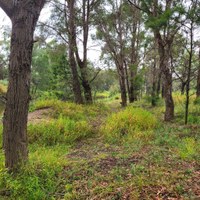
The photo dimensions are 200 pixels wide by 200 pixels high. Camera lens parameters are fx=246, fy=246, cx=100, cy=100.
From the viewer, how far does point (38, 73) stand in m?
21.4

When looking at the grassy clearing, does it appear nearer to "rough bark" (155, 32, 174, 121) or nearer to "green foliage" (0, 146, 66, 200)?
"green foliage" (0, 146, 66, 200)

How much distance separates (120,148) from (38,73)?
17922 mm

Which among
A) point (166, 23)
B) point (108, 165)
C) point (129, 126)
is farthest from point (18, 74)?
point (166, 23)

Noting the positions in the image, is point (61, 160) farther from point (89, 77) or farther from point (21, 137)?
point (89, 77)

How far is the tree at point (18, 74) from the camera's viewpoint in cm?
324

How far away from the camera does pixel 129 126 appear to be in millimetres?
6094

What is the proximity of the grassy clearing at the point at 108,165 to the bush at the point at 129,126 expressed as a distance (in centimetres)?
2

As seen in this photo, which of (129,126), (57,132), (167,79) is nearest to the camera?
(57,132)

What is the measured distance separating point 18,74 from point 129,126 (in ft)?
11.5

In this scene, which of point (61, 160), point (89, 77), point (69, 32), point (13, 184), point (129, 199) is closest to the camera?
point (129, 199)

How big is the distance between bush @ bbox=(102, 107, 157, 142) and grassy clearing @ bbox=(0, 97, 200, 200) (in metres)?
0.02

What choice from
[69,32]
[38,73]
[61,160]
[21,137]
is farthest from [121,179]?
[38,73]

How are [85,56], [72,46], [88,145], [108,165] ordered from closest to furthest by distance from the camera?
1. [108,165]
2. [88,145]
3. [72,46]
4. [85,56]

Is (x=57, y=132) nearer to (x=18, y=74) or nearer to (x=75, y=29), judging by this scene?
(x=18, y=74)
